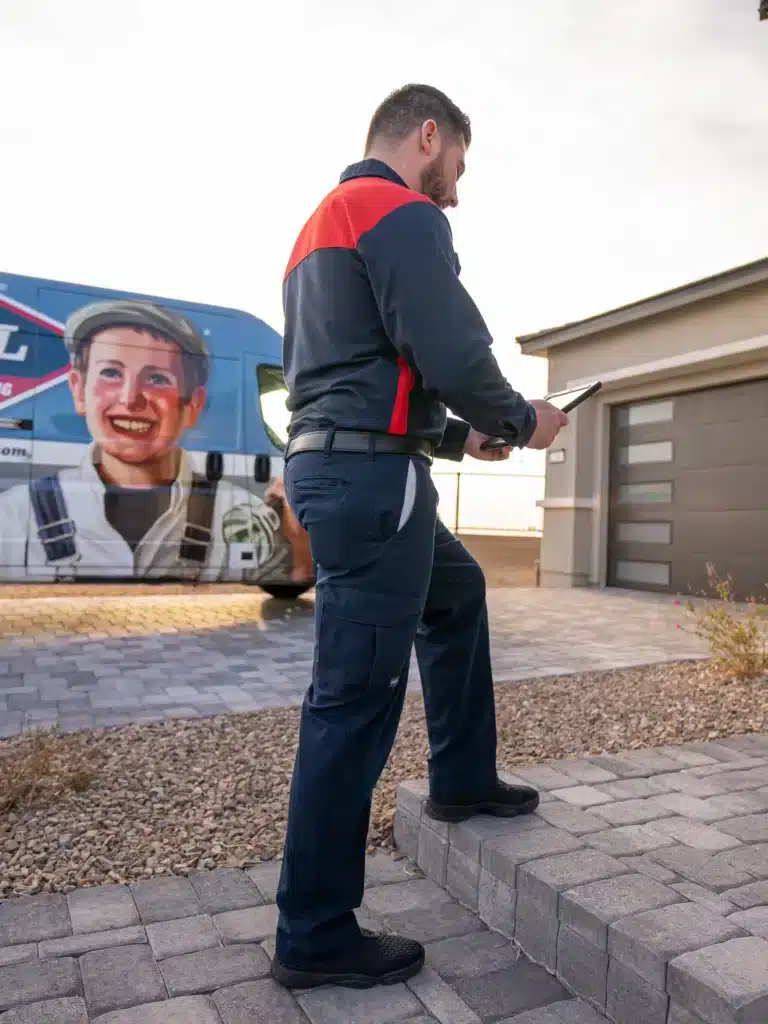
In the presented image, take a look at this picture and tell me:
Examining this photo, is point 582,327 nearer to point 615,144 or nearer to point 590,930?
point 615,144

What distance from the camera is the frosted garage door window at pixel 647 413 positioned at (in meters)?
10.3

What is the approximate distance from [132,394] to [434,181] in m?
5.08

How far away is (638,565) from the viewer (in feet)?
35.3

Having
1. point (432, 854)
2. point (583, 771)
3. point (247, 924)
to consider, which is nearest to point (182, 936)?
point (247, 924)

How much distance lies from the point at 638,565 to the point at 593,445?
168 cm

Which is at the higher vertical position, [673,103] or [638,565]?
[673,103]

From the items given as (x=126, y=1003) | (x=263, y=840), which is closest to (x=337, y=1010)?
(x=126, y=1003)

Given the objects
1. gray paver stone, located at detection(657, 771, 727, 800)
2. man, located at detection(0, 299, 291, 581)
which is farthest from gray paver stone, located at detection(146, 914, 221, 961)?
man, located at detection(0, 299, 291, 581)

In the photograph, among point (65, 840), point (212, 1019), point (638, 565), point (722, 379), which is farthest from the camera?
point (638, 565)

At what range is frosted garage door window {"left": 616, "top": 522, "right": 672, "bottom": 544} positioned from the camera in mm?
10297

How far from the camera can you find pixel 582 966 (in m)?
1.87

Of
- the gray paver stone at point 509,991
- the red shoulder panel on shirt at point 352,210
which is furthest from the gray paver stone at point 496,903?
the red shoulder panel on shirt at point 352,210

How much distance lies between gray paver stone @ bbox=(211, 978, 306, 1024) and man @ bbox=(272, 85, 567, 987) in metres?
0.04

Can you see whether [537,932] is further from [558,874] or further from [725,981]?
[725,981]
